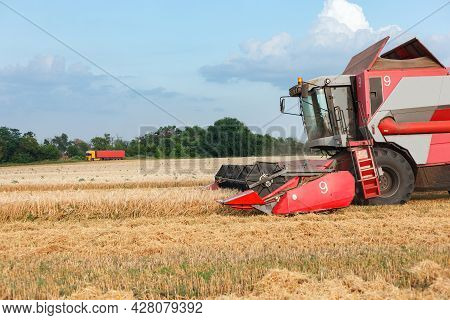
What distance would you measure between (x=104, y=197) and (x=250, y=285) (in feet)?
18.1

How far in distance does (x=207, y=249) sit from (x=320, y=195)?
8.92ft

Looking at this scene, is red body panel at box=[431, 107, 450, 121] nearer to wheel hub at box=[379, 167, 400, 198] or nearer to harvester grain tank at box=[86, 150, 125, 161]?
wheel hub at box=[379, 167, 400, 198]

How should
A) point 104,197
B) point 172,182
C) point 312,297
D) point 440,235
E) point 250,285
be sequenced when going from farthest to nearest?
point 172,182 < point 104,197 < point 440,235 < point 250,285 < point 312,297

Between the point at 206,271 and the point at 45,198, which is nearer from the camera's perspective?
the point at 206,271

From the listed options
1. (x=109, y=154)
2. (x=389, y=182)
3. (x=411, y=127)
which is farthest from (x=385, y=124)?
(x=109, y=154)

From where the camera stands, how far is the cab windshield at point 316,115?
9156 mm

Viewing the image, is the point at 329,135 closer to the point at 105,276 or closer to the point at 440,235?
the point at 440,235

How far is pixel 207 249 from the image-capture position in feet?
18.4

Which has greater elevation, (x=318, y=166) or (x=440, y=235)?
(x=318, y=166)

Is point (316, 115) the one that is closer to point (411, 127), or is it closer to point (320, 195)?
point (411, 127)

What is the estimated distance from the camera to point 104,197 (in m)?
8.95

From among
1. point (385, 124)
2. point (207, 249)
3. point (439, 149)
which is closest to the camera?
point (207, 249)

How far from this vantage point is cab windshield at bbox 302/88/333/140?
916cm

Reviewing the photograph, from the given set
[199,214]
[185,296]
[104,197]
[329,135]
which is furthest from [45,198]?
[185,296]
